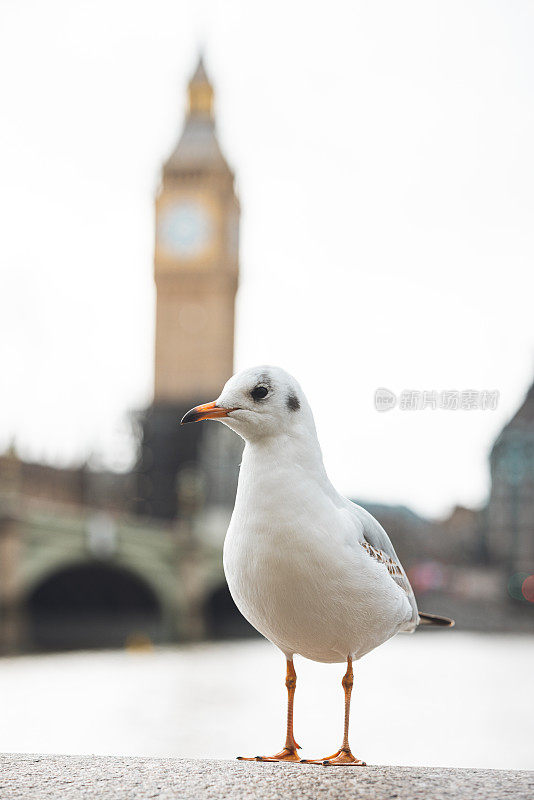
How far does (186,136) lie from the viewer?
5772 cm

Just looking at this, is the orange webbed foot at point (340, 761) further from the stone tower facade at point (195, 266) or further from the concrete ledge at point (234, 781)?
the stone tower facade at point (195, 266)

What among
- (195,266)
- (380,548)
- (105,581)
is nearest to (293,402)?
(380,548)

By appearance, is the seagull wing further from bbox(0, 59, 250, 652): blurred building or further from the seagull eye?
bbox(0, 59, 250, 652): blurred building

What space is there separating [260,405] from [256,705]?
19.2 meters

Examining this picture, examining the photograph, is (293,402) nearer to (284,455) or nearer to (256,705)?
(284,455)

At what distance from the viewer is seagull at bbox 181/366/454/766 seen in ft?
6.31

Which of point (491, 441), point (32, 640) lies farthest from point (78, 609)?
point (491, 441)

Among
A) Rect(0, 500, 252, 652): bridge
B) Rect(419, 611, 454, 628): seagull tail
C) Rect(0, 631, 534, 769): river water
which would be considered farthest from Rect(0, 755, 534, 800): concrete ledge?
Rect(0, 500, 252, 652): bridge

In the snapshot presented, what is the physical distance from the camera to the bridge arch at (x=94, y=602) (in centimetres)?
3140

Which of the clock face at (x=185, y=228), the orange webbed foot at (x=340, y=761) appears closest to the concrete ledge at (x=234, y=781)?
the orange webbed foot at (x=340, y=761)

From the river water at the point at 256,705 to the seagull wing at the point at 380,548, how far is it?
11.8 m

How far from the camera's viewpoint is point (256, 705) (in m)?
20.2

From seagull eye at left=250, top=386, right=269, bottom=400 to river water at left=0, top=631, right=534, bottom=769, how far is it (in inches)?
482

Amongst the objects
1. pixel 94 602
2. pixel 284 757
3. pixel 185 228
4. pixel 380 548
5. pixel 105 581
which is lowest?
pixel 94 602
